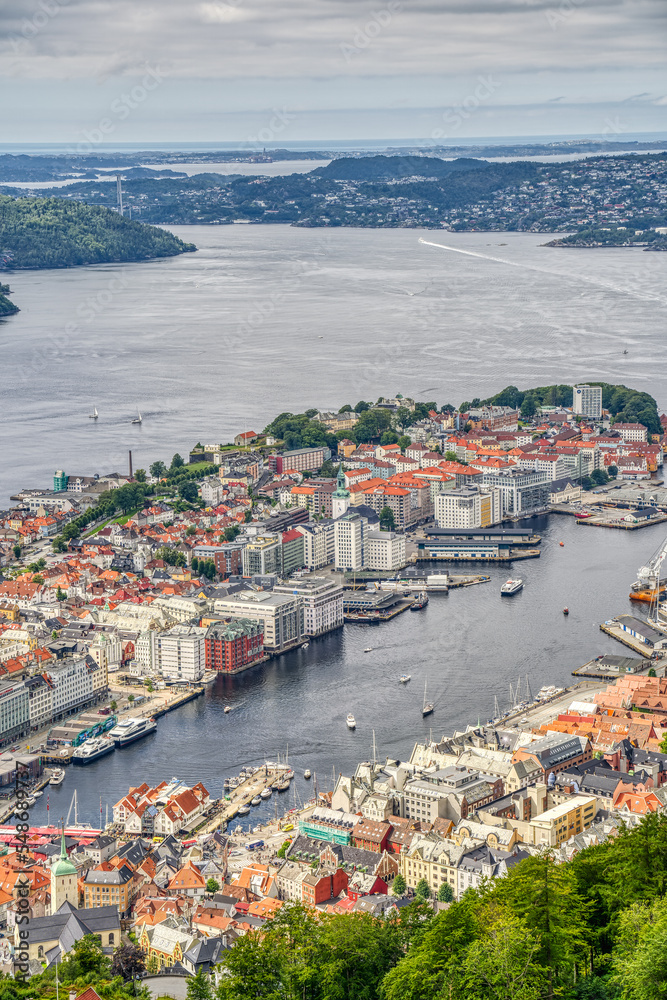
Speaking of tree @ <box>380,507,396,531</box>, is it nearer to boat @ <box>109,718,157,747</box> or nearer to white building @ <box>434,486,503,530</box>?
white building @ <box>434,486,503,530</box>

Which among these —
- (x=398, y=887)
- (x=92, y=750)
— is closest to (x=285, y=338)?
(x=92, y=750)

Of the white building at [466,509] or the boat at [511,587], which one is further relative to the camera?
the white building at [466,509]

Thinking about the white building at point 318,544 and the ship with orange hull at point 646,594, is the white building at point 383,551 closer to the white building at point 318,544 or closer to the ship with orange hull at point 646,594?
the white building at point 318,544

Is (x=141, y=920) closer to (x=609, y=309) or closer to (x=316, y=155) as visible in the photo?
(x=609, y=309)

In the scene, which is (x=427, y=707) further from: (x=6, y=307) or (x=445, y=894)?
(x=6, y=307)

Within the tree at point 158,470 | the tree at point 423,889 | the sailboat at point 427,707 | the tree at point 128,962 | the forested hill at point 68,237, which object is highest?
the forested hill at point 68,237

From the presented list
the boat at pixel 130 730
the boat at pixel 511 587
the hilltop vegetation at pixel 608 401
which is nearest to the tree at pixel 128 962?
the boat at pixel 130 730

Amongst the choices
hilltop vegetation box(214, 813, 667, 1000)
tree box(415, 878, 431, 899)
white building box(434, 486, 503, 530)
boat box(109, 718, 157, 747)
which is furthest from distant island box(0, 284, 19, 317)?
hilltop vegetation box(214, 813, 667, 1000)
